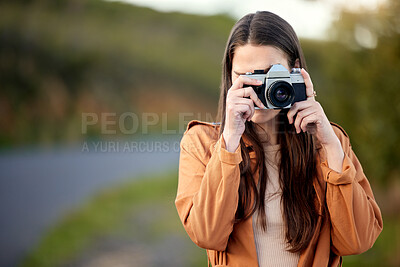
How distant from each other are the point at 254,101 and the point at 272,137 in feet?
0.67

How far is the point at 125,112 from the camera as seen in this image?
397 centimetres

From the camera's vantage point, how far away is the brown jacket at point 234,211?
118 centimetres

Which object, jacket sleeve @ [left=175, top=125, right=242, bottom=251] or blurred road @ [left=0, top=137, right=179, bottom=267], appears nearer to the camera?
jacket sleeve @ [left=175, top=125, right=242, bottom=251]

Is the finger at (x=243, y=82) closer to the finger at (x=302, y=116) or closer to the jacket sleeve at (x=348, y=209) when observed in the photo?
the finger at (x=302, y=116)

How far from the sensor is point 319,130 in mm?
1254

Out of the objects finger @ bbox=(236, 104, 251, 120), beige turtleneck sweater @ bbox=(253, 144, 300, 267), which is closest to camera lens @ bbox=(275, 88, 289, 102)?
finger @ bbox=(236, 104, 251, 120)

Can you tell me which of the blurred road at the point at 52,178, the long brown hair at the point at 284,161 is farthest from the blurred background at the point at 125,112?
the long brown hair at the point at 284,161

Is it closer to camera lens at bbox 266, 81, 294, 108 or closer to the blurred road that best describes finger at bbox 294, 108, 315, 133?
camera lens at bbox 266, 81, 294, 108

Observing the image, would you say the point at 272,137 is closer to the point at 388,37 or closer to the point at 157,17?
the point at 388,37

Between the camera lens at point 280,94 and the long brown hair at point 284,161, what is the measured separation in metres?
0.15

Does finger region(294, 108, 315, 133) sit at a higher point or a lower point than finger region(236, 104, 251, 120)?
lower

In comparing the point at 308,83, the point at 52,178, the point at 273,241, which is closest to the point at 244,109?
the point at 308,83

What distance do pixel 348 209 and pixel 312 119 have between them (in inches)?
11.5

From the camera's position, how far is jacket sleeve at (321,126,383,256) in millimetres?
1190
